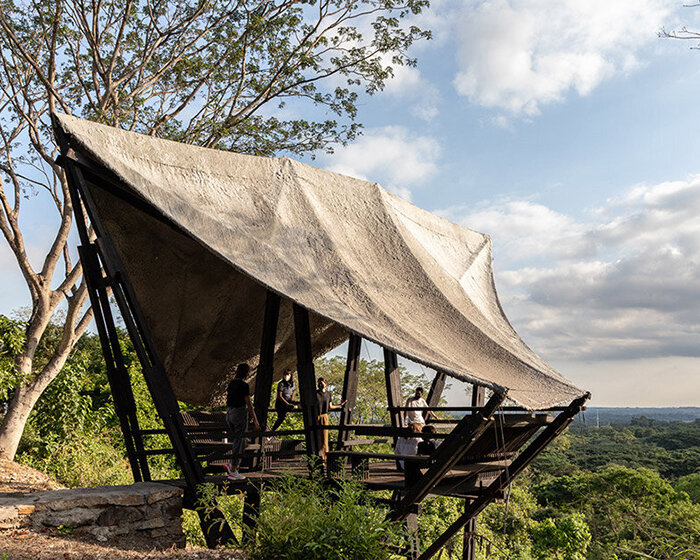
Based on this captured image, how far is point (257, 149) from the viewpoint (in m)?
15.6

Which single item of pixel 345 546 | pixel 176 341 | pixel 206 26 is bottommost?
pixel 345 546

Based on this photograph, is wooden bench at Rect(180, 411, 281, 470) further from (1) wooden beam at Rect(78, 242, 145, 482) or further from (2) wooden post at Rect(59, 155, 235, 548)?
(1) wooden beam at Rect(78, 242, 145, 482)

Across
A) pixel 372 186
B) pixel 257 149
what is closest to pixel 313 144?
pixel 257 149

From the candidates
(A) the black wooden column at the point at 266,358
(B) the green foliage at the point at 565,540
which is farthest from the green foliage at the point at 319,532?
(B) the green foliage at the point at 565,540

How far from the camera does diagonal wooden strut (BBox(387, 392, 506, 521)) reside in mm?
5152

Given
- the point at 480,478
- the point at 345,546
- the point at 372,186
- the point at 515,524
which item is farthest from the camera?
the point at 515,524

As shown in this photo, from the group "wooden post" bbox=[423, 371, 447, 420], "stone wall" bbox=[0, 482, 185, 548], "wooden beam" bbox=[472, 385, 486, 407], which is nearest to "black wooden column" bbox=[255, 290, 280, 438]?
"stone wall" bbox=[0, 482, 185, 548]

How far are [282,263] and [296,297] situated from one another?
625 millimetres

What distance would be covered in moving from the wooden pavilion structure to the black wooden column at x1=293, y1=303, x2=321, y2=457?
0.05ft

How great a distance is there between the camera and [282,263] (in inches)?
242

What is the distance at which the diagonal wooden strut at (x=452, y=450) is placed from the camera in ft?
16.9

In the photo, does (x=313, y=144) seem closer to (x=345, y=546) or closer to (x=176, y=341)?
(x=176, y=341)

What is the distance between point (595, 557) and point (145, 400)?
22514 mm

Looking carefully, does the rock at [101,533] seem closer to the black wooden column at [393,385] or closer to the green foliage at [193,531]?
the black wooden column at [393,385]
